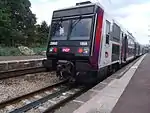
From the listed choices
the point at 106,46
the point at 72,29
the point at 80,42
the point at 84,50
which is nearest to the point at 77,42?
the point at 80,42

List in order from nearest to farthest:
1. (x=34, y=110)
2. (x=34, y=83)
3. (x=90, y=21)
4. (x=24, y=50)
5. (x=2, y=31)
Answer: (x=34, y=110) → (x=90, y=21) → (x=34, y=83) → (x=24, y=50) → (x=2, y=31)

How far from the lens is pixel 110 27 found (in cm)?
1040

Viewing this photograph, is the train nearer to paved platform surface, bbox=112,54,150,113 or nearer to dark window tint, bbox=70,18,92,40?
dark window tint, bbox=70,18,92,40

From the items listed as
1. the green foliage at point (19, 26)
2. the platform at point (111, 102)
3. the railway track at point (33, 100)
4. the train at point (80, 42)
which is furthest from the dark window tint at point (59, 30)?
the green foliage at point (19, 26)

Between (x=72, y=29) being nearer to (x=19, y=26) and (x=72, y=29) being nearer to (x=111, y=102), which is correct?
(x=111, y=102)

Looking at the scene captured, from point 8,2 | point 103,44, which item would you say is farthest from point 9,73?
point 8,2

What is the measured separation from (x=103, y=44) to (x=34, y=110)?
13.5 ft

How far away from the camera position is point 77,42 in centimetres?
875

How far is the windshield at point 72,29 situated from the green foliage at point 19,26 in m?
36.4

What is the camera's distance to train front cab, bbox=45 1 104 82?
334 inches

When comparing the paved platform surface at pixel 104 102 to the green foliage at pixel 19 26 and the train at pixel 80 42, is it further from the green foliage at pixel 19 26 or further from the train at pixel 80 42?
the green foliage at pixel 19 26

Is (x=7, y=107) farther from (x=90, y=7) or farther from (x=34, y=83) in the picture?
(x=90, y=7)

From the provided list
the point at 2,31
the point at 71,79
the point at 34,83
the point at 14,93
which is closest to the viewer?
the point at 14,93

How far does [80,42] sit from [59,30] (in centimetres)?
128
